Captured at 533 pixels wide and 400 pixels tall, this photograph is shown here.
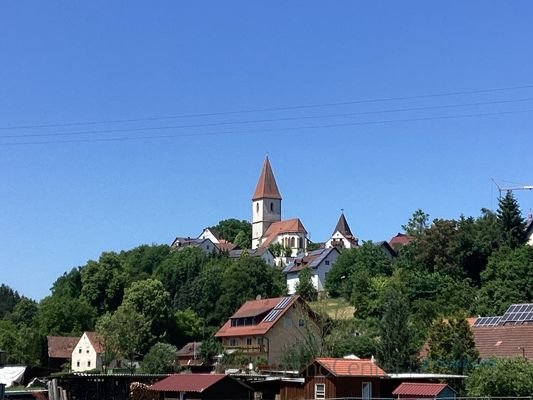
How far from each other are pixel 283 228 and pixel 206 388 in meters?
121

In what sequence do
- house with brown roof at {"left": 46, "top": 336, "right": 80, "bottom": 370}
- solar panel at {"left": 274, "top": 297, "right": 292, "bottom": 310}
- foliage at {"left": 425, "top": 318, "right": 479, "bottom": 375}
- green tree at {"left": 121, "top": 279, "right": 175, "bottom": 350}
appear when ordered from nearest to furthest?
foliage at {"left": 425, "top": 318, "right": 479, "bottom": 375} < solar panel at {"left": 274, "top": 297, "right": 292, "bottom": 310} < green tree at {"left": 121, "top": 279, "right": 175, "bottom": 350} < house with brown roof at {"left": 46, "top": 336, "right": 80, "bottom": 370}

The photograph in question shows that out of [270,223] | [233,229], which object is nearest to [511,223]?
[270,223]

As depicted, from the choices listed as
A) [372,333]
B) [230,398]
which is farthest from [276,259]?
[230,398]

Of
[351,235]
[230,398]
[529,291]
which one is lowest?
[230,398]

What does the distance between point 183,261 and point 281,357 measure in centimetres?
4792

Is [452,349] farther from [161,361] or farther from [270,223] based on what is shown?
[270,223]

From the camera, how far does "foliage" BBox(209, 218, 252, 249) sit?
179875 mm

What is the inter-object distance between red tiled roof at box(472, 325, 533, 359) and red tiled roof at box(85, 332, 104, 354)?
142 ft

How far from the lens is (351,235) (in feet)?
508

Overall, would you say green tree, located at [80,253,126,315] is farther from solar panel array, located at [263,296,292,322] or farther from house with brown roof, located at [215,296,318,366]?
solar panel array, located at [263,296,292,322]

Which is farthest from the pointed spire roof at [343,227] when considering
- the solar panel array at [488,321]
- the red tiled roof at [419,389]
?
the red tiled roof at [419,389]

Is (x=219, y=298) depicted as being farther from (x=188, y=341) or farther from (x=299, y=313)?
(x=299, y=313)

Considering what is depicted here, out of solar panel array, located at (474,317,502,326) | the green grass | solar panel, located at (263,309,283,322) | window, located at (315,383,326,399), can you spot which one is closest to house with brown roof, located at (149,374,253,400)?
window, located at (315,383,326,399)

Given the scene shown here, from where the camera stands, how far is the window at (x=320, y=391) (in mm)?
38188
